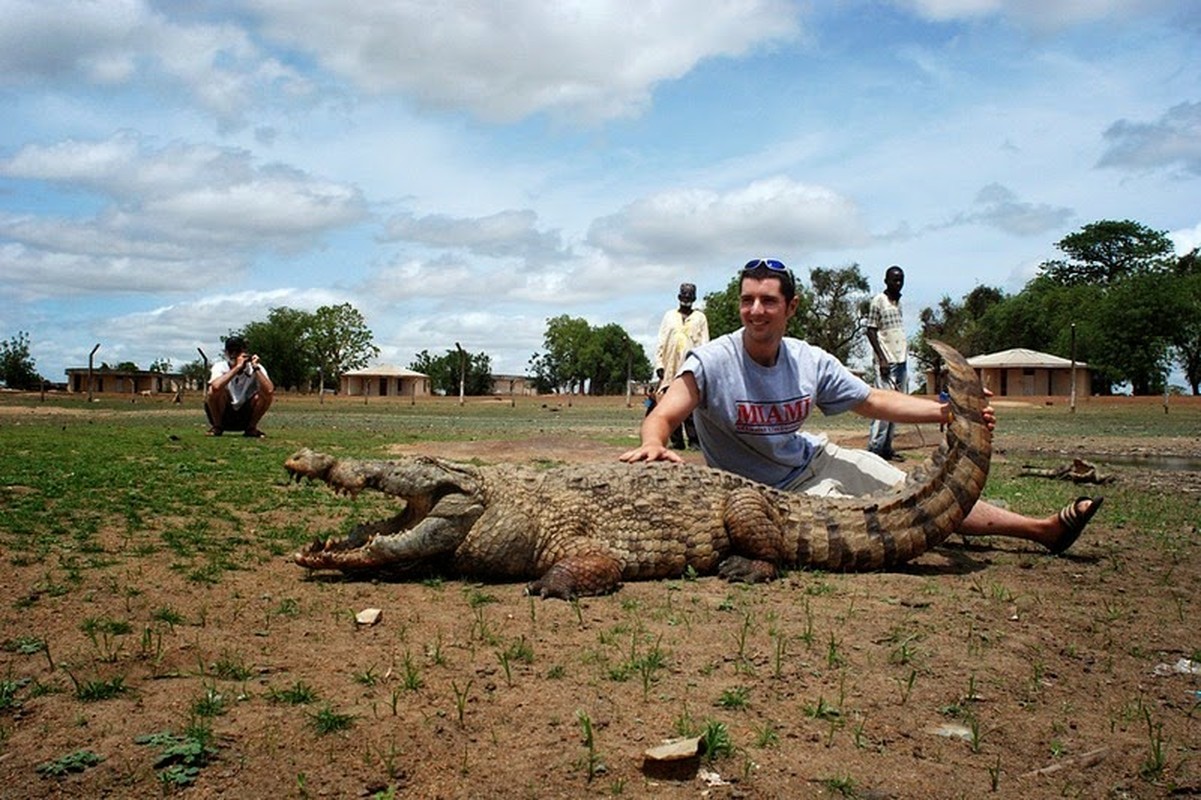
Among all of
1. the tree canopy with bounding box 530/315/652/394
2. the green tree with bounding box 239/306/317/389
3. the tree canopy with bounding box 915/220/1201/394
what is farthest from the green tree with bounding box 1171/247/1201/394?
the green tree with bounding box 239/306/317/389

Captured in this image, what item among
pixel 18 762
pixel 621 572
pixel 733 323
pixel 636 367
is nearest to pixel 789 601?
pixel 621 572

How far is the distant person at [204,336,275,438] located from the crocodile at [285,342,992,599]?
974 centimetres

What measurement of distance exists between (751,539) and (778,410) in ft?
3.07

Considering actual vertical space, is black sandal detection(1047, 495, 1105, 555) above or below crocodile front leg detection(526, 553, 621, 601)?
above

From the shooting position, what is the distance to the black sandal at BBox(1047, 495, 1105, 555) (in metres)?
5.95

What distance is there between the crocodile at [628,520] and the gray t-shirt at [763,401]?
0.40m

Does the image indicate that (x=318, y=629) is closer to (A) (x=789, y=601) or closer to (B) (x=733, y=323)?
(A) (x=789, y=601)

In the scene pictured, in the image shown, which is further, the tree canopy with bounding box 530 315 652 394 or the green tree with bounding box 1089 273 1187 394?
the tree canopy with bounding box 530 315 652 394

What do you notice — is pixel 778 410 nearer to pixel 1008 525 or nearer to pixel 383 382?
pixel 1008 525

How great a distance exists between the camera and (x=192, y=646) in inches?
155

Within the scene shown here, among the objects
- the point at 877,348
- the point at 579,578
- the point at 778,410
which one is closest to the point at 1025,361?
the point at 877,348

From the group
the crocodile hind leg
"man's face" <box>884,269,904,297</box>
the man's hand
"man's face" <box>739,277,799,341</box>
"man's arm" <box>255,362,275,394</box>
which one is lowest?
the crocodile hind leg

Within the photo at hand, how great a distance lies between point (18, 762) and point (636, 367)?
9245 cm

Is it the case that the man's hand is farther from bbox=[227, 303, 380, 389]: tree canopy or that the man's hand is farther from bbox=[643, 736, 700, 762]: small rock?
bbox=[227, 303, 380, 389]: tree canopy
